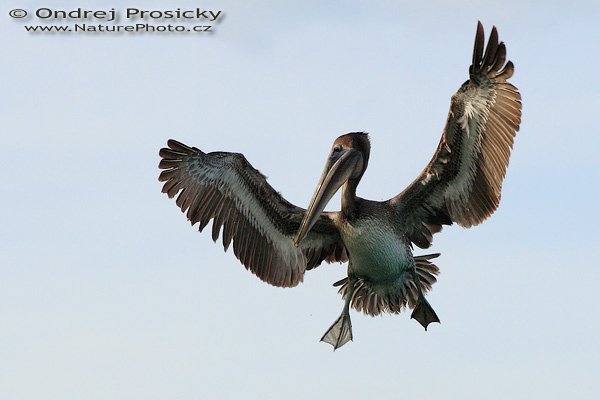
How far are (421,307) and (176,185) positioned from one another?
3393mm

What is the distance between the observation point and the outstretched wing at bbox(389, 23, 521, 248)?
55.2 feet

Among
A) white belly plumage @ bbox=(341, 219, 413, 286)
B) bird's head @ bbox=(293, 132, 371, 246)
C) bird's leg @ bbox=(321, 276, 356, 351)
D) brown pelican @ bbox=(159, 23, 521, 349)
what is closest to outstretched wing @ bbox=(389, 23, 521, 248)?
brown pelican @ bbox=(159, 23, 521, 349)

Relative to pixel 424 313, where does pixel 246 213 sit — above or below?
above

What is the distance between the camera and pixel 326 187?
1744cm

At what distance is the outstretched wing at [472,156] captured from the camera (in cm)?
1681

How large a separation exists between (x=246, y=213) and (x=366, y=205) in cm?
164

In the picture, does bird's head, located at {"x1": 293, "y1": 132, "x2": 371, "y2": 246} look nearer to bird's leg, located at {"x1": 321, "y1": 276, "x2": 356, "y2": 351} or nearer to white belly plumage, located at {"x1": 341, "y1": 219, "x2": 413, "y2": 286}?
white belly plumage, located at {"x1": 341, "y1": 219, "x2": 413, "y2": 286}

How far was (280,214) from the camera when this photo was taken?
18266mm

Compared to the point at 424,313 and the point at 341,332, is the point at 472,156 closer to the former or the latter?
the point at 424,313

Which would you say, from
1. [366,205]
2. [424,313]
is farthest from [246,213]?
[424,313]

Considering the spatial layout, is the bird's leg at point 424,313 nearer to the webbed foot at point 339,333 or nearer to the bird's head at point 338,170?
the webbed foot at point 339,333

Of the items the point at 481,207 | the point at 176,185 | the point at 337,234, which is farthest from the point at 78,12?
the point at 481,207

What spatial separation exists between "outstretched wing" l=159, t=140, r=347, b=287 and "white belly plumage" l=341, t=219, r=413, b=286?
66 centimetres

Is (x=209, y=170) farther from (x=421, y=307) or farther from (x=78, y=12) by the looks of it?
(x=78, y=12)
